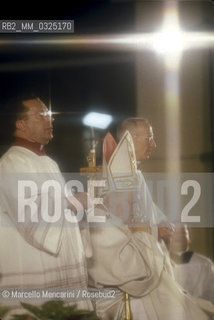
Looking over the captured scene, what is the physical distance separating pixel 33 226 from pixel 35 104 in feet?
1.46

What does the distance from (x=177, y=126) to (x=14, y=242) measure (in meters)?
0.73

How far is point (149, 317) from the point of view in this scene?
212 cm

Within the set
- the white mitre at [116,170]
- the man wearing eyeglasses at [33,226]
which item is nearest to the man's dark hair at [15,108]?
the man wearing eyeglasses at [33,226]

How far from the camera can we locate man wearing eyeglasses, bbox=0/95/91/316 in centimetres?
206

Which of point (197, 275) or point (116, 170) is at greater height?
point (116, 170)

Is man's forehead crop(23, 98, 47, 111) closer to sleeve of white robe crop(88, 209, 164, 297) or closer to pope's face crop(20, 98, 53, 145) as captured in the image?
pope's face crop(20, 98, 53, 145)

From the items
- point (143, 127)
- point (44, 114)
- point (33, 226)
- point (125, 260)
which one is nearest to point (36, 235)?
point (33, 226)

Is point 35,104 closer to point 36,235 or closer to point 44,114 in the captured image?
point 44,114

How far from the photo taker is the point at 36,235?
2068 millimetres

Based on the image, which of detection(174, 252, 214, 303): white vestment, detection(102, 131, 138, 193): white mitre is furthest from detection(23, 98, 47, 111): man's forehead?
detection(174, 252, 214, 303): white vestment

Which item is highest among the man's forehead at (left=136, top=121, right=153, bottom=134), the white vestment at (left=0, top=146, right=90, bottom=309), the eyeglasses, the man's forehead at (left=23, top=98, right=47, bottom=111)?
the man's forehead at (left=23, top=98, right=47, bottom=111)

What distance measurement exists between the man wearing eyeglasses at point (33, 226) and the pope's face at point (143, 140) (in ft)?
0.99

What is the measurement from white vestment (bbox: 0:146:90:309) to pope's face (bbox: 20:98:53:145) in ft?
0.24

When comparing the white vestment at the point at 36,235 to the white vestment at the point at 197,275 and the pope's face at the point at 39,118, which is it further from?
the white vestment at the point at 197,275
